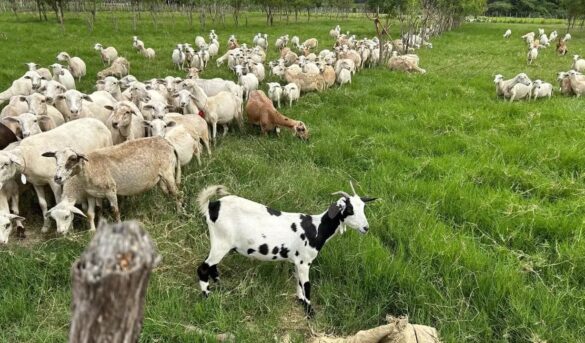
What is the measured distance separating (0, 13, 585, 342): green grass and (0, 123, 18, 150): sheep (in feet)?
4.06

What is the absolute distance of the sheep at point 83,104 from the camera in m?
7.88

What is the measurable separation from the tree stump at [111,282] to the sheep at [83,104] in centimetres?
757

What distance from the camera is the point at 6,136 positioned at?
678cm

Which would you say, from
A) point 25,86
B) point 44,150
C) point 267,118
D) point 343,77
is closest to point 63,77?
point 25,86

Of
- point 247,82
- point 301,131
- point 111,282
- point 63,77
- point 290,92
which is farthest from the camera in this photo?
point 247,82

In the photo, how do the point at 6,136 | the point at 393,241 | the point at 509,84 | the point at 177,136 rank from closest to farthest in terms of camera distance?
the point at 393,241 < the point at 6,136 < the point at 177,136 < the point at 509,84

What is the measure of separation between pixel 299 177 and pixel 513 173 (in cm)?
335

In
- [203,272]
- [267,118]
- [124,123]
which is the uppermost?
[124,123]

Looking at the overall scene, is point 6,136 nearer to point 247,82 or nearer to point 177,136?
point 177,136

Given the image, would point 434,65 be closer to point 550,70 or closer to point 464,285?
point 550,70

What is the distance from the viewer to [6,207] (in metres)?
5.72

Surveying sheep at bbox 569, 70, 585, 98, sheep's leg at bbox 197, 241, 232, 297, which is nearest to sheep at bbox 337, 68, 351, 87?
sheep at bbox 569, 70, 585, 98

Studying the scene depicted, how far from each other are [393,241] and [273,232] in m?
1.68

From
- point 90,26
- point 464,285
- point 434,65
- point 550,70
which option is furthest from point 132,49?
point 464,285
